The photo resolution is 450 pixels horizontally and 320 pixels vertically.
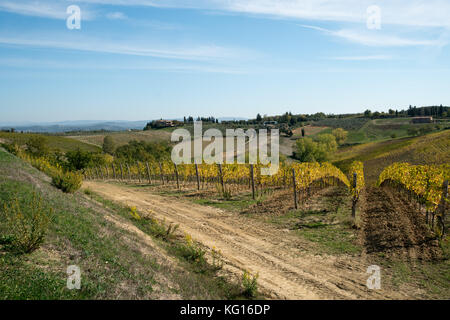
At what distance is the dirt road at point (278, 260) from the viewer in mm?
5875

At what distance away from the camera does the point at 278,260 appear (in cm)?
756

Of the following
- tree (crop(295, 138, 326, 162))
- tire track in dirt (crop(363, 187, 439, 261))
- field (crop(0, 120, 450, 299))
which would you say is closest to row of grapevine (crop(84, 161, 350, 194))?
field (crop(0, 120, 450, 299))

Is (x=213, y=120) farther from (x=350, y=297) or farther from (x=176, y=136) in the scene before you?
(x=350, y=297)

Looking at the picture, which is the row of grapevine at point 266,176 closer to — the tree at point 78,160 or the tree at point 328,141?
the tree at point 78,160

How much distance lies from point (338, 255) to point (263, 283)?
2.95 m

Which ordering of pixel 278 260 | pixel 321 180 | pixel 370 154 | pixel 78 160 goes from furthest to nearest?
pixel 370 154, pixel 78 160, pixel 321 180, pixel 278 260

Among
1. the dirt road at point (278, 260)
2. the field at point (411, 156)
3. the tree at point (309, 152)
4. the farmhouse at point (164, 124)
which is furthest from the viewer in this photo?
the farmhouse at point (164, 124)

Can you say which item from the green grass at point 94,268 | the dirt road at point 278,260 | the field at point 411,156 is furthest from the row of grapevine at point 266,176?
the green grass at point 94,268

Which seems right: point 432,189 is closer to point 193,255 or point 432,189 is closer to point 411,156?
point 193,255

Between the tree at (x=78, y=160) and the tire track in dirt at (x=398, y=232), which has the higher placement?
the tree at (x=78, y=160)

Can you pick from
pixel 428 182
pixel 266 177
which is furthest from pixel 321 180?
pixel 428 182
